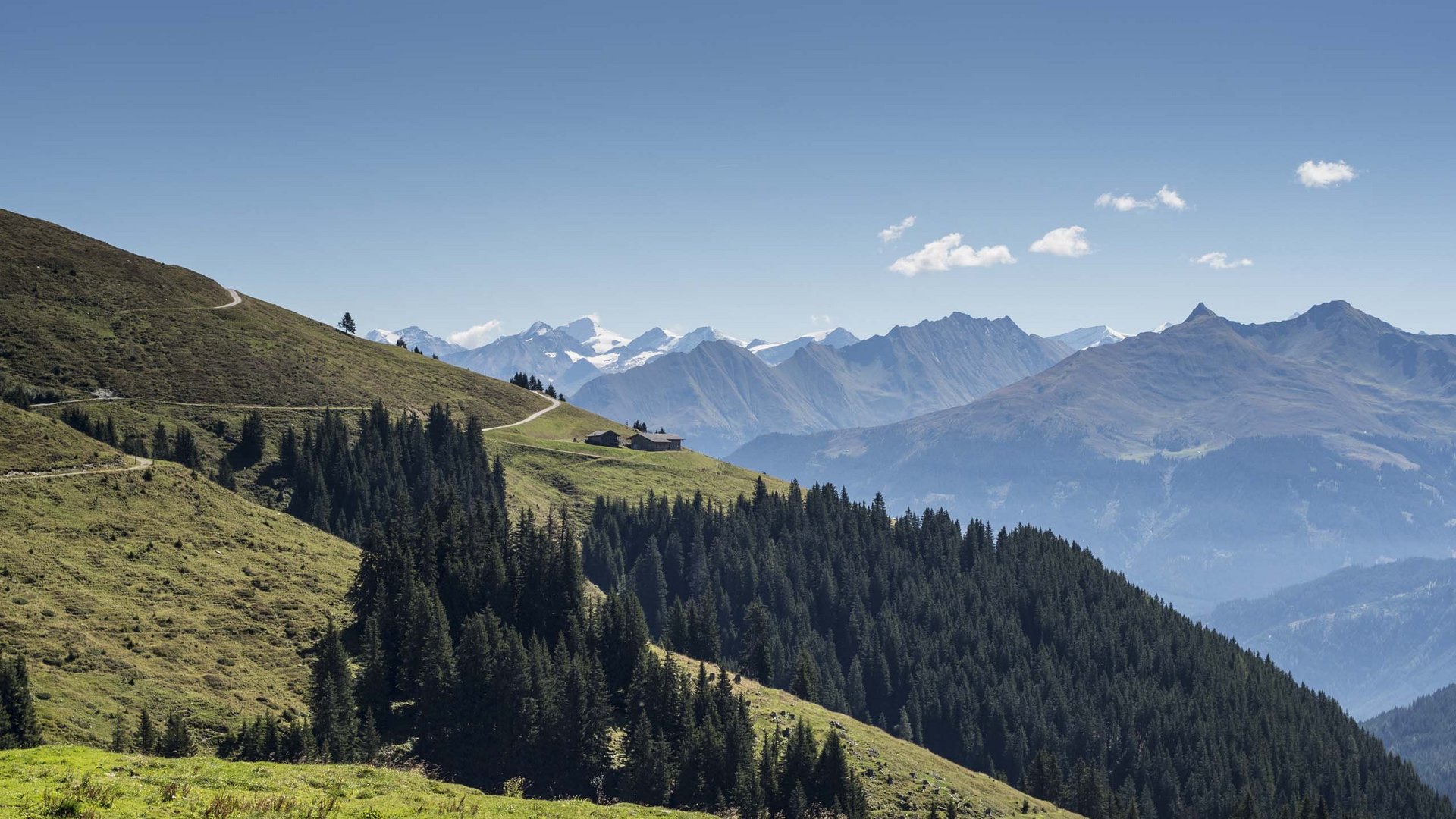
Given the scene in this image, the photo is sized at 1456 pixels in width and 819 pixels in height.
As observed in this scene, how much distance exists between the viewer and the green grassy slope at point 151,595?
233ft

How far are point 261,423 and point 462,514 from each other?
239 ft

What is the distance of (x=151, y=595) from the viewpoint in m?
83.7

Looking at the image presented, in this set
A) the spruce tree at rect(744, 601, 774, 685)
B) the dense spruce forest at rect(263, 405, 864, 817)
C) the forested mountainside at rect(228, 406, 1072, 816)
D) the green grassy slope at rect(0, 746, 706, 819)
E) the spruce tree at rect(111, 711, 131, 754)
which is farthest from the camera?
the spruce tree at rect(744, 601, 774, 685)

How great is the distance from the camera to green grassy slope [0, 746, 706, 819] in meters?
37.1

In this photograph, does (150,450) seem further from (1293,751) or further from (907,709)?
(1293,751)

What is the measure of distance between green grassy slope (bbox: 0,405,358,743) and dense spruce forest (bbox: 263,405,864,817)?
4.78m

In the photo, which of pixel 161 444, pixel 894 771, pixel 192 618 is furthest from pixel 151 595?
pixel 161 444

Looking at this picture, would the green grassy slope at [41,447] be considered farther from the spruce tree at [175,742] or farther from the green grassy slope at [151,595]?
the spruce tree at [175,742]

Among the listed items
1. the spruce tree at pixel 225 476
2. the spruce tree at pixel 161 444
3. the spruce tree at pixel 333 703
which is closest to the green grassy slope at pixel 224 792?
the spruce tree at pixel 333 703

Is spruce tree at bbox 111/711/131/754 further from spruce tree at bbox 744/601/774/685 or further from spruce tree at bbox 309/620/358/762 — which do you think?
spruce tree at bbox 744/601/774/685

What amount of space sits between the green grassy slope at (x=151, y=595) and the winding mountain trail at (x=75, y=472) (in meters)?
0.96

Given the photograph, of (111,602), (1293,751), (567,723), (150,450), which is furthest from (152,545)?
(1293,751)

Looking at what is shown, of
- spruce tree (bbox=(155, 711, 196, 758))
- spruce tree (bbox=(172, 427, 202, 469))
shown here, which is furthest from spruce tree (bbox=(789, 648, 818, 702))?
spruce tree (bbox=(172, 427, 202, 469))

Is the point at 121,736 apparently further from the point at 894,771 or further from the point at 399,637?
the point at 894,771
